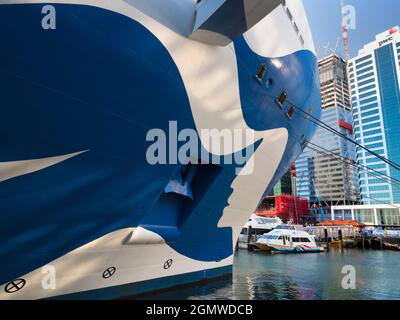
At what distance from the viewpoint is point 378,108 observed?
107 metres

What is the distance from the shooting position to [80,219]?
4.22 m

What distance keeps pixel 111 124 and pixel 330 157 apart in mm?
106552

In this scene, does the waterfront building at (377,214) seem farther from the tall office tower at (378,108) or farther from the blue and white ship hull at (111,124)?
the blue and white ship hull at (111,124)

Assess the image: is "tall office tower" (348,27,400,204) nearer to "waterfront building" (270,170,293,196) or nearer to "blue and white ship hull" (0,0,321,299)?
"waterfront building" (270,170,293,196)

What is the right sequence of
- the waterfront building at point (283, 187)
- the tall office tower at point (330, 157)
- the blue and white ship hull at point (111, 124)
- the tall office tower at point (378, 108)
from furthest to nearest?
the tall office tower at point (330, 157), the waterfront building at point (283, 187), the tall office tower at point (378, 108), the blue and white ship hull at point (111, 124)

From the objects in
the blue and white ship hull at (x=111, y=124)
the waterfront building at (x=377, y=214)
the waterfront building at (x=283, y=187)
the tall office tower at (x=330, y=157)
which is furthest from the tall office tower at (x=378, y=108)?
the blue and white ship hull at (x=111, y=124)

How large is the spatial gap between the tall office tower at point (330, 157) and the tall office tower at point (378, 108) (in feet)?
18.2

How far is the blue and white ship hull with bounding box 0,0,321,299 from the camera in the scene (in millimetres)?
3311

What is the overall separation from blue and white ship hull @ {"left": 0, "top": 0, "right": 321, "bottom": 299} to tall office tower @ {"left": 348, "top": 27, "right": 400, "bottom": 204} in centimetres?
10723

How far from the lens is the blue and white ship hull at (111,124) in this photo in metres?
3.31

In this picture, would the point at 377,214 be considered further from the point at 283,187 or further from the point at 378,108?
the point at 378,108
